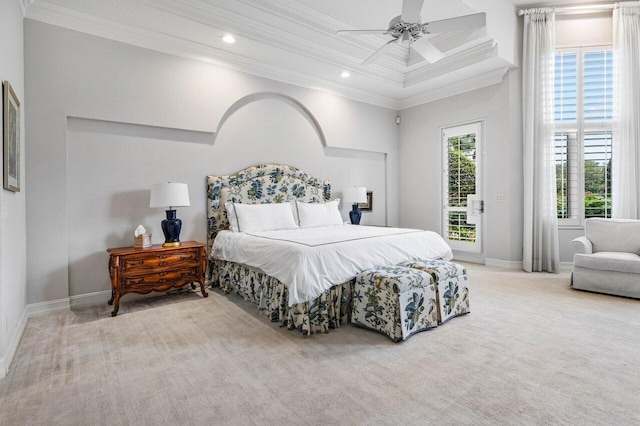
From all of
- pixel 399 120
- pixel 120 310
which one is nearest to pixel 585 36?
pixel 399 120

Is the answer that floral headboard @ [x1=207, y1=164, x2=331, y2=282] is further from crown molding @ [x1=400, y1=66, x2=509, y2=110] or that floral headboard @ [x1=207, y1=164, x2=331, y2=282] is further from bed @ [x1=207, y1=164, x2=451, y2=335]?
crown molding @ [x1=400, y1=66, x2=509, y2=110]

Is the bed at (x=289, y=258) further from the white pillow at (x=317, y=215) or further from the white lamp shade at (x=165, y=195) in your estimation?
the white lamp shade at (x=165, y=195)

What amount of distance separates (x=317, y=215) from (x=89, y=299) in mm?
2874

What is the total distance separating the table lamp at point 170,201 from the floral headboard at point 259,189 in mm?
624

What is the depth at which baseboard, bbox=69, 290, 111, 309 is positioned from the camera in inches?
136

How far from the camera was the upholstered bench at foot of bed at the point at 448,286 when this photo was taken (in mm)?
2916

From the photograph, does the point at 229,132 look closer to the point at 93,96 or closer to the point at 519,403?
the point at 93,96

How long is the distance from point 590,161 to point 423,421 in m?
5.16

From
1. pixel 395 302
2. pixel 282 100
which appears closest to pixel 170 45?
pixel 282 100

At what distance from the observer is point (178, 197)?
3688mm

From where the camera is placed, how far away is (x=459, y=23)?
3.22 metres

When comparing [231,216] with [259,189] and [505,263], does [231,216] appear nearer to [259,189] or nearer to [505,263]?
[259,189]

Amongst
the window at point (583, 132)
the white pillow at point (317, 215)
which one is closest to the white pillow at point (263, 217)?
the white pillow at point (317, 215)

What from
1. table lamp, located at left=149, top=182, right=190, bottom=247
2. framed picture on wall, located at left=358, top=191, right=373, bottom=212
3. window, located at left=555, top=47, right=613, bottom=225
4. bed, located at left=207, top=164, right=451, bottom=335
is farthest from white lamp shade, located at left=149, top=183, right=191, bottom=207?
window, located at left=555, top=47, right=613, bottom=225
